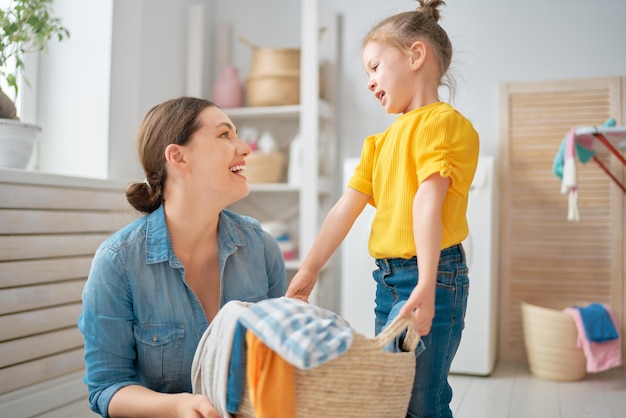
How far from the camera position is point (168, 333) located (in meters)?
1.46

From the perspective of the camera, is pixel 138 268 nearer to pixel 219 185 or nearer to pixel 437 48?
pixel 219 185

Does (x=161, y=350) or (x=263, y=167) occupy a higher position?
(x=263, y=167)

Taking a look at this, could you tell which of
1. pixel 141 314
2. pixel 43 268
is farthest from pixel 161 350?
pixel 43 268

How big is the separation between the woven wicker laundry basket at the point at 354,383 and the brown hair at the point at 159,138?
2.29 feet

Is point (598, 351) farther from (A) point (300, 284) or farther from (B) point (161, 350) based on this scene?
(B) point (161, 350)

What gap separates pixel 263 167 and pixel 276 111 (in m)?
0.30

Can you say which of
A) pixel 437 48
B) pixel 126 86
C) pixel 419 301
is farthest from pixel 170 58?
pixel 419 301

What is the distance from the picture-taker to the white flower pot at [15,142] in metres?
2.34

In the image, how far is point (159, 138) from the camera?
1542mm

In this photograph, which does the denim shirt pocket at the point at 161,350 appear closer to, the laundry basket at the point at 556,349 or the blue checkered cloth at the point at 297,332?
the blue checkered cloth at the point at 297,332

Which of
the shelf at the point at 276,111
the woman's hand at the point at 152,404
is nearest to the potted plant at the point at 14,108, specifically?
the shelf at the point at 276,111

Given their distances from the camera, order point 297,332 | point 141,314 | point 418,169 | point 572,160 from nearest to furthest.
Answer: point 297,332 → point 418,169 → point 141,314 → point 572,160

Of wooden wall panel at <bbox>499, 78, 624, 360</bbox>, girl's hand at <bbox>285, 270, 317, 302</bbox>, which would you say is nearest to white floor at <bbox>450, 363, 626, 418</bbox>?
wooden wall panel at <bbox>499, 78, 624, 360</bbox>

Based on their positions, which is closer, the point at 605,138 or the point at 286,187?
the point at 605,138
